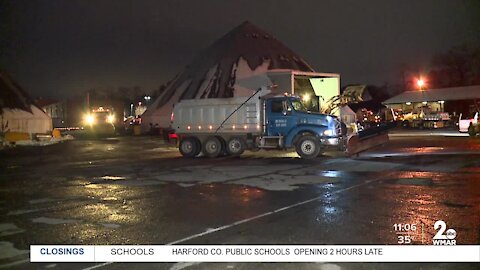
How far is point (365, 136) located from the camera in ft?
66.1

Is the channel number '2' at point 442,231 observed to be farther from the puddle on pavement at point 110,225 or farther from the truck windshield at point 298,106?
the truck windshield at point 298,106

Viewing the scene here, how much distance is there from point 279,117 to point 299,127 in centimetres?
95

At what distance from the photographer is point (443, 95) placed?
60625 millimetres

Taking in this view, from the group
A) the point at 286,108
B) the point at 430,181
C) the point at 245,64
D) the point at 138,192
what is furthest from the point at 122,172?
the point at 245,64

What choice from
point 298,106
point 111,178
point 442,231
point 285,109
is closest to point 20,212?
point 111,178

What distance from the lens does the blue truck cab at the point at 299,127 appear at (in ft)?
62.2

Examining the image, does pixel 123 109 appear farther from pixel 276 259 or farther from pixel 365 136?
pixel 276 259

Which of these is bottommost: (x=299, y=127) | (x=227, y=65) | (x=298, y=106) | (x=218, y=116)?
(x=299, y=127)

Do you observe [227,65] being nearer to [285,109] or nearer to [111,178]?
[285,109]

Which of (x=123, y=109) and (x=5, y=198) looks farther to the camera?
(x=123, y=109)

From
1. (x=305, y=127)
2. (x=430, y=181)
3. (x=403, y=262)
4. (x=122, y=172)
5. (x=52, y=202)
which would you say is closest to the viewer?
(x=403, y=262)

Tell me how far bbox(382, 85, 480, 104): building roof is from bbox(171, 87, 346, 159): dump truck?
44239 millimetres

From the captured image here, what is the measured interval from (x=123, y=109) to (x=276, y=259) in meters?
124

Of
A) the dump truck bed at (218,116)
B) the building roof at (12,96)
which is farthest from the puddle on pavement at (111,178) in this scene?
the building roof at (12,96)
